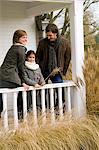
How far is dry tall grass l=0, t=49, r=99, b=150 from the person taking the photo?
19.1ft

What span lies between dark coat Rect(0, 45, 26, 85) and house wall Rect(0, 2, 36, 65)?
311 centimetres

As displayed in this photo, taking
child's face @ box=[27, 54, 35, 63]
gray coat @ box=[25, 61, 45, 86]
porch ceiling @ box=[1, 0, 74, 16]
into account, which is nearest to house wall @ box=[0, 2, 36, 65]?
porch ceiling @ box=[1, 0, 74, 16]

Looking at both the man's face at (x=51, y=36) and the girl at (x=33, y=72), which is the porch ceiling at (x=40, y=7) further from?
the girl at (x=33, y=72)

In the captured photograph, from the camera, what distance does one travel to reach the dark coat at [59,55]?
7539mm

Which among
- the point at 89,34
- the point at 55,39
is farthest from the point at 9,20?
the point at 89,34

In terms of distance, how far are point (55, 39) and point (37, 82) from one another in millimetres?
932

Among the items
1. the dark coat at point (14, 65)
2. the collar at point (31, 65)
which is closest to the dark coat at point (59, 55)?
the collar at point (31, 65)

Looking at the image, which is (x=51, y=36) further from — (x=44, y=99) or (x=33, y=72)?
(x=44, y=99)

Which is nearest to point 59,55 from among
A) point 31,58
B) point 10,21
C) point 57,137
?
point 31,58

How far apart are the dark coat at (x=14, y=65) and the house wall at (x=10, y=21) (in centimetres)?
311

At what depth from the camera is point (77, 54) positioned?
758cm

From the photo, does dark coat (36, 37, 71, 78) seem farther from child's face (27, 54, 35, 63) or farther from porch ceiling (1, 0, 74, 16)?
porch ceiling (1, 0, 74, 16)

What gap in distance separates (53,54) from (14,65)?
113cm

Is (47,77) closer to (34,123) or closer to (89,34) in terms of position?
(34,123)
